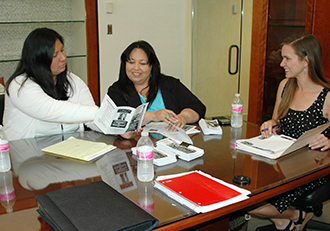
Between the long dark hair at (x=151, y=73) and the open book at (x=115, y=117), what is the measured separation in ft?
1.86

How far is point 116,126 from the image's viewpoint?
1978mm

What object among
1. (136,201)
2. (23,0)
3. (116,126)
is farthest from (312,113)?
(23,0)

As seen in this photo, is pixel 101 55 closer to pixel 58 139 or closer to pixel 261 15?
pixel 261 15

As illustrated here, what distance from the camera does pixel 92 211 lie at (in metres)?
1.13

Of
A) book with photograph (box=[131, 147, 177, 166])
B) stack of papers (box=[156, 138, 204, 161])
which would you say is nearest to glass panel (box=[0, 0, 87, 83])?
stack of papers (box=[156, 138, 204, 161])

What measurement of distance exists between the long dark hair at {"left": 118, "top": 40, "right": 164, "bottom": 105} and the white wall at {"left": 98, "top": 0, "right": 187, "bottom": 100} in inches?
54.7

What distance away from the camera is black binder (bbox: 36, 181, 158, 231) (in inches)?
41.6

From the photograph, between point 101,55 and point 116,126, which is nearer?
point 116,126

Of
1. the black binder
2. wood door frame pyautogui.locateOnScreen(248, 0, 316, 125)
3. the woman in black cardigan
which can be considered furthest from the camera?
wood door frame pyautogui.locateOnScreen(248, 0, 316, 125)

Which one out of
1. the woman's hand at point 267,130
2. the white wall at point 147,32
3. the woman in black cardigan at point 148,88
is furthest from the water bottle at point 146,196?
the white wall at point 147,32

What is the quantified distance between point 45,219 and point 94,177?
1.22 feet

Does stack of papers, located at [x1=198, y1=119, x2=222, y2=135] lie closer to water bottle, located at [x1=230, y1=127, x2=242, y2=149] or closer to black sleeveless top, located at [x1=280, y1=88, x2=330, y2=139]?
water bottle, located at [x1=230, y1=127, x2=242, y2=149]

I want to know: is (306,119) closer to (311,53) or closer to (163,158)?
(311,53)

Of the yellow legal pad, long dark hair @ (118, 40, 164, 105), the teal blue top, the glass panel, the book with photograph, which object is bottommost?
the yellow legal pad
